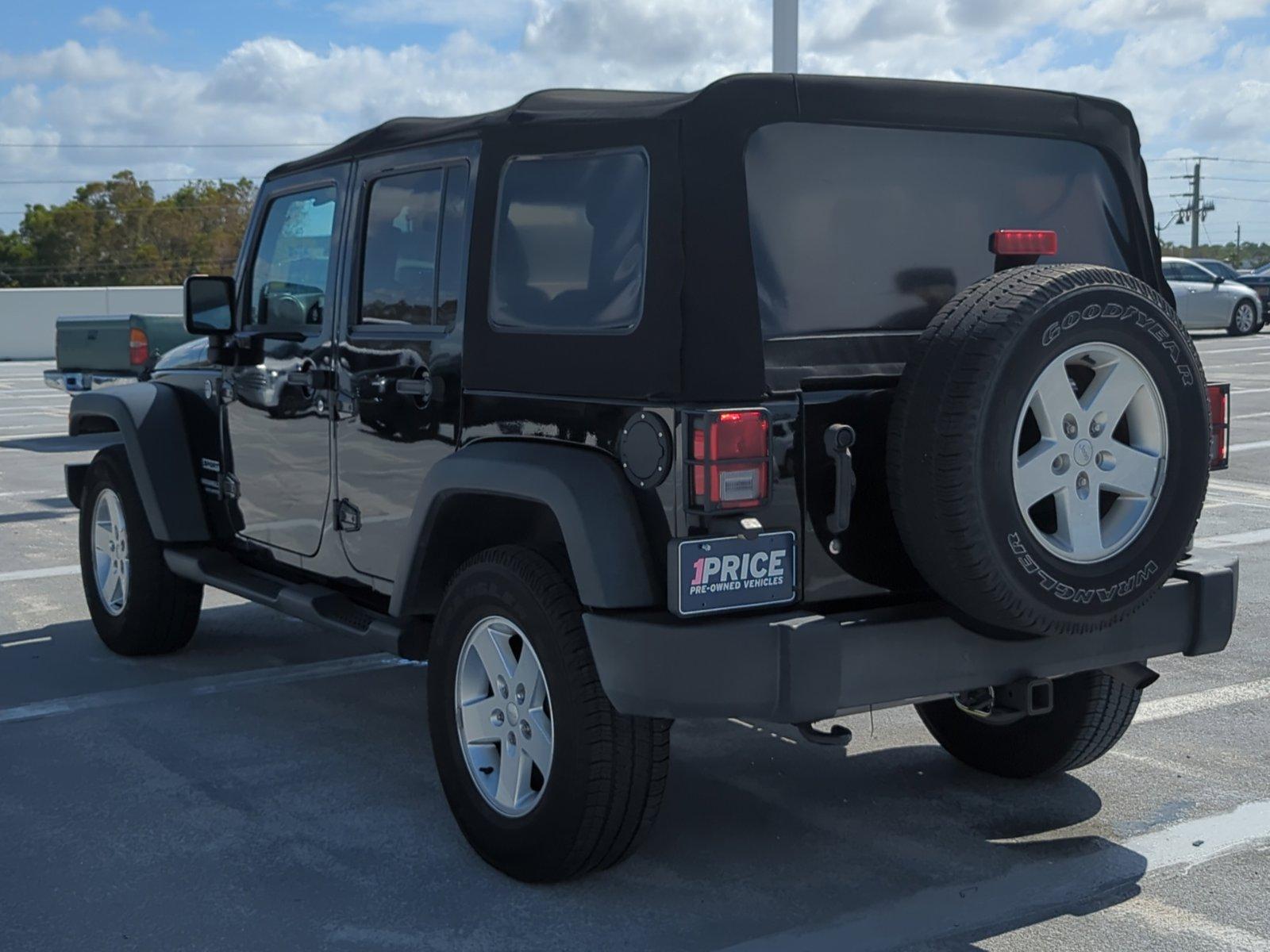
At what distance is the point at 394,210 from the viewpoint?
4.78 metres

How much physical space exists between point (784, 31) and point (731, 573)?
714 cm

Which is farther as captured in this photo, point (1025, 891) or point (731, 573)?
point (1025, 891)

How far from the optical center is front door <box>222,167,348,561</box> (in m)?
5.13

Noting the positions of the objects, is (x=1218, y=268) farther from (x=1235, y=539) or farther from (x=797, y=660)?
(x=797, y=660)

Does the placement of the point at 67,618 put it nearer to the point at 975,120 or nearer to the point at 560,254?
the point at 560,254

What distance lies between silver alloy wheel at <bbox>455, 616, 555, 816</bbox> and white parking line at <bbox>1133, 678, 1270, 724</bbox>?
2.59 meters

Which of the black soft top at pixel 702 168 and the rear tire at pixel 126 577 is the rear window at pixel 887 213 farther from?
the rear tire at pixel 126 577

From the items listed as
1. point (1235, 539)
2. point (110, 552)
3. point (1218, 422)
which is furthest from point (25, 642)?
point (1235, 539)

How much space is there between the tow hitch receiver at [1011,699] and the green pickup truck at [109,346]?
13033 mm

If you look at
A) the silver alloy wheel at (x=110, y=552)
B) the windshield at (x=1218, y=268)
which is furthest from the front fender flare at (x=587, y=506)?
the windshield at (x=1218, y=268)

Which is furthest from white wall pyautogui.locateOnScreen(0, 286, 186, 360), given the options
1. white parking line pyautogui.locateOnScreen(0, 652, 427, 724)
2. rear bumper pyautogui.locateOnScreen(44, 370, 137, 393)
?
white parking line pyautogui.locateOnScreen(0, 652, 427, 724)

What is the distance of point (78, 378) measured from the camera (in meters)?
15.8

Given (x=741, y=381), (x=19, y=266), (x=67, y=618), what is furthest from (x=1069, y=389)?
(x=19, y=266)

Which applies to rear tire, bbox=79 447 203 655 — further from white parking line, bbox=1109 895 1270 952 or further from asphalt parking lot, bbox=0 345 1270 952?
white parking line, bbox=1109 895 1270 952
